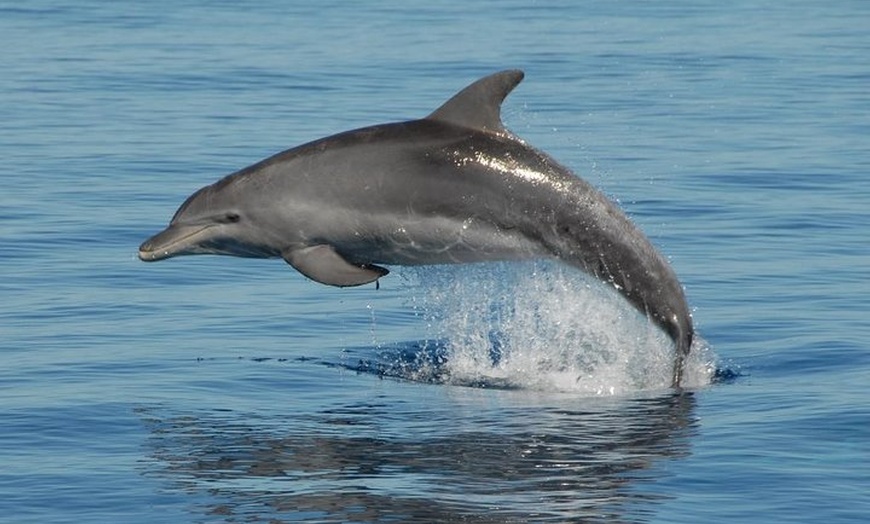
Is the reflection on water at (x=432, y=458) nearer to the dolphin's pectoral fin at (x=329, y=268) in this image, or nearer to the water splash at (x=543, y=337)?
the water splash at (x=543, y=337)

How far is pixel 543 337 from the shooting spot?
13.7m

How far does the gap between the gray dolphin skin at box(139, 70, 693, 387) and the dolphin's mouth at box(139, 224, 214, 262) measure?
0.21 m

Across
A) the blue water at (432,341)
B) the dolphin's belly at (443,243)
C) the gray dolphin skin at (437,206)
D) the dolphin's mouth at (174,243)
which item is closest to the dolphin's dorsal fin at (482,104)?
the gray dolphin skin at (437,206)

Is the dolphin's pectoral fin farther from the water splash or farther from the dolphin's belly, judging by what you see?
the water splash

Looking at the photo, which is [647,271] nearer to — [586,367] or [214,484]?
[586,367]

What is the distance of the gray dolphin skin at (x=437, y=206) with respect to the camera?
11680mm

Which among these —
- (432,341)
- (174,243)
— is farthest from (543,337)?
(174,243)

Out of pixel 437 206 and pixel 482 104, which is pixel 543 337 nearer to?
pixel 437 206

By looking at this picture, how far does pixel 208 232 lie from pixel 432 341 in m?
2.45

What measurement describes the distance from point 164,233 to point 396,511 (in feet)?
11.3

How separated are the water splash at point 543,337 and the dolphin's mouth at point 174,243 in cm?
156

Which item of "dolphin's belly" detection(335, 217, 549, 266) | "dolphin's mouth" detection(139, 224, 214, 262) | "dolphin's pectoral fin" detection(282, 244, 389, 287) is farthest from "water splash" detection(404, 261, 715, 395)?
"dolphin's mouth" detection(139, 224, 214, 262)

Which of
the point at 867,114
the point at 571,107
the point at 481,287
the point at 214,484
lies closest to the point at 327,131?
the point at 571,107

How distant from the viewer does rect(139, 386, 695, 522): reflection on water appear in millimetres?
9531
